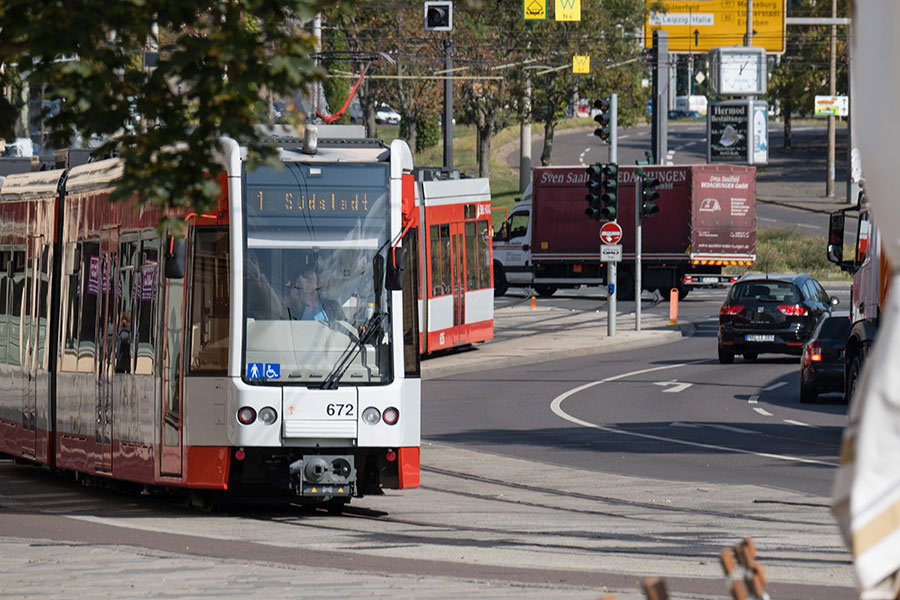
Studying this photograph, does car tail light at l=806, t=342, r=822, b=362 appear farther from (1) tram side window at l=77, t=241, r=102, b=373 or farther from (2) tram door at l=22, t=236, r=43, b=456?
(1) tram side window at l=77, t=241, r=102, b=373

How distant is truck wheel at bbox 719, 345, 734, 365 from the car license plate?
0.53m

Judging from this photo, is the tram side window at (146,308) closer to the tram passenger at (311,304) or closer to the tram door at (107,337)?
the tram door at (107,337)

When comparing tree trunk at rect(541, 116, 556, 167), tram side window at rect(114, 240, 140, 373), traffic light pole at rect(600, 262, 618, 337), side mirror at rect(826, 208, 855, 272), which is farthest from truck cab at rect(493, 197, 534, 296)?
tram side window at rect(114, 240, 140, 373)

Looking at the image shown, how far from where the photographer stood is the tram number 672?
44.4 ft

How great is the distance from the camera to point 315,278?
45.4 ft

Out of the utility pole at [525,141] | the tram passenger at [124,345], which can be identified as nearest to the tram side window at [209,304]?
the tram passenger at [124,345]

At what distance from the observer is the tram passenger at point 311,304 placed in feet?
45.2

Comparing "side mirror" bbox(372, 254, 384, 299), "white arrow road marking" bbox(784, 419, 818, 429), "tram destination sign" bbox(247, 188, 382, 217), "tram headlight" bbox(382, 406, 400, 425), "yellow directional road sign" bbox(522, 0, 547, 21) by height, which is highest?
"yellow directional road sign" bbox(522, 0, 547, 21)

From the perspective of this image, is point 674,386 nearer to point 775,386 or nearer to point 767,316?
point 775,386

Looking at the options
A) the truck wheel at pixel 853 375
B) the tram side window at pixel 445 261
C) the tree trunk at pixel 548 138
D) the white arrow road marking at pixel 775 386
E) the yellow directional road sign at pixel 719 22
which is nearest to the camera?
the truck wheel at pixel 853 375

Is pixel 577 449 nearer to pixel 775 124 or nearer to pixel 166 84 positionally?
pixel 166 84

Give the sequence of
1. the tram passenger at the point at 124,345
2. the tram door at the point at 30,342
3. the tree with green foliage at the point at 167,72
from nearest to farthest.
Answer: the tree with green foliage at the point at 167,72, the tram passenger at the point at 124,345, the tram door at the point at 30,342

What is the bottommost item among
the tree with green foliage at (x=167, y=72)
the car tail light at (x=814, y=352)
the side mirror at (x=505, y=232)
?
the car tail light at (x=814, y=352)

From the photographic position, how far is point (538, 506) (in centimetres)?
1480
